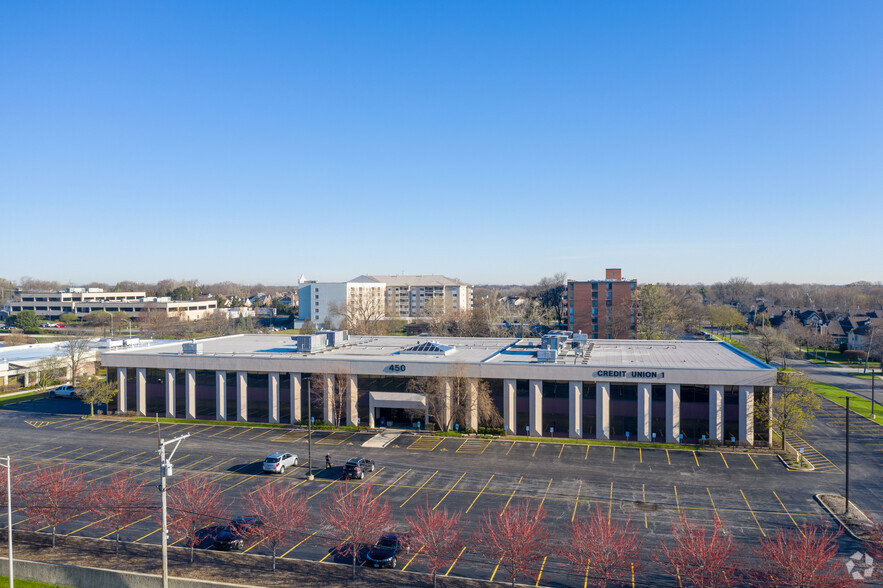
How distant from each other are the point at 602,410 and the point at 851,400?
36.7 meters

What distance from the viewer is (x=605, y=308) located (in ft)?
387

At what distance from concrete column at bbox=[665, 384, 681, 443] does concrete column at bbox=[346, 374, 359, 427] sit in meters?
27.4

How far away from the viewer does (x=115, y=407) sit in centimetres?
6322

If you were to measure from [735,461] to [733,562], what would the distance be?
19348 mm

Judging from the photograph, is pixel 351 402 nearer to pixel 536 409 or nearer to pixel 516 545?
pixel 536 409

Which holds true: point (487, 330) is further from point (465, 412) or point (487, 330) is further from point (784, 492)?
point (784, 492)

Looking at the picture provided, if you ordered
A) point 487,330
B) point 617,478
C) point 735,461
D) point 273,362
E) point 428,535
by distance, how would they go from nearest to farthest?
point 428,535 → point 617,478 → point 735,461 → point 273,362 → point 487,330

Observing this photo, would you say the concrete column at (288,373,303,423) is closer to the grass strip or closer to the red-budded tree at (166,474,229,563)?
the red-budded tree at (166,474,229,563)

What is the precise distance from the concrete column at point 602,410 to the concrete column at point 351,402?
71.6ft

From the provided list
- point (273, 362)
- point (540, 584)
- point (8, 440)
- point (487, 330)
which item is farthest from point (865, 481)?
point (487, 330)

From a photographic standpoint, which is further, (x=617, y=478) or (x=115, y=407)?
(x=115, y=407)

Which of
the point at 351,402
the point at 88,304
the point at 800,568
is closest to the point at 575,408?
the point at 351,402

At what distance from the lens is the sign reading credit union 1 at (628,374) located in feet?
164

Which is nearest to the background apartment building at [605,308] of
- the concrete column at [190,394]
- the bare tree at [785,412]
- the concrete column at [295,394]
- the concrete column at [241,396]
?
the bare tree at [785,412]
